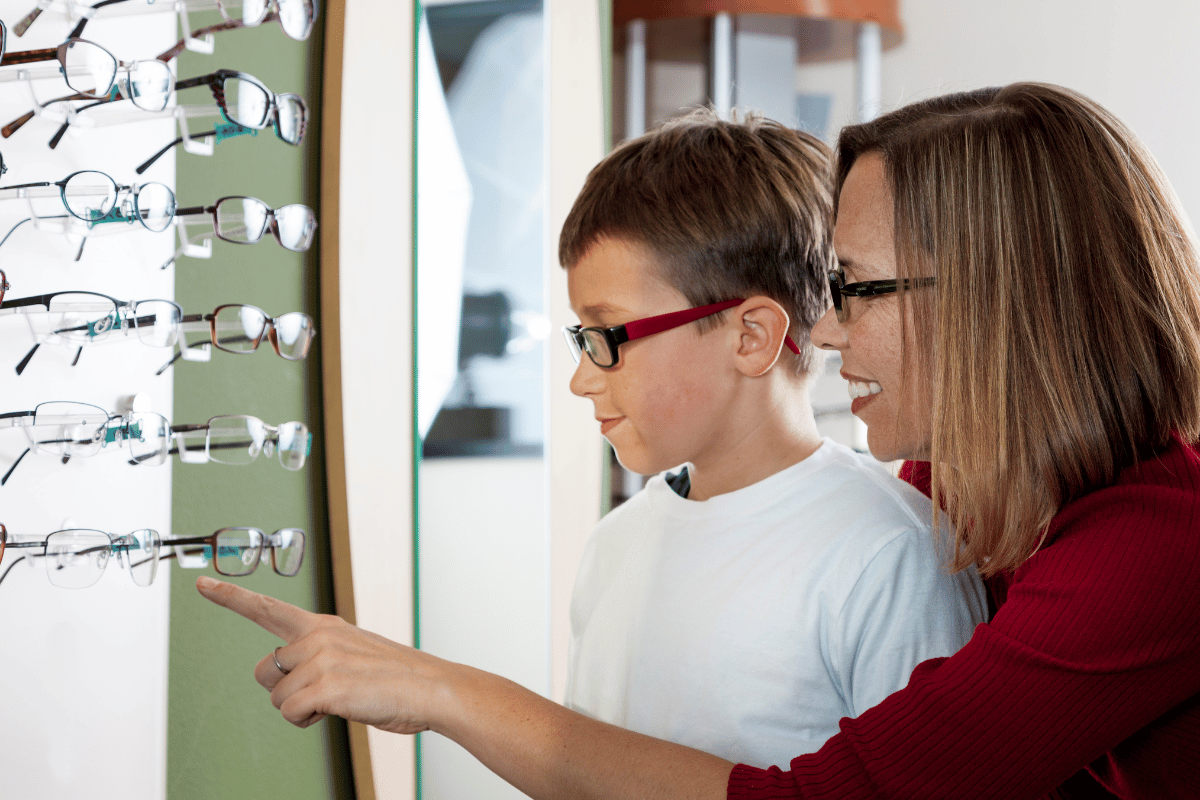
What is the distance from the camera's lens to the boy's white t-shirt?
879 mm

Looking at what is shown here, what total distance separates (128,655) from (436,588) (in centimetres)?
67

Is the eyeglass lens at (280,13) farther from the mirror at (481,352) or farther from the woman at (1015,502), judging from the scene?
the mirror at (481,352)

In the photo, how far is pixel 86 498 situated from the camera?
2.86 feet

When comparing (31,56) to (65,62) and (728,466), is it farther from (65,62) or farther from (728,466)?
(728,466)

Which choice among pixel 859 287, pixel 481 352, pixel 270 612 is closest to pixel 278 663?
pixel 270 612

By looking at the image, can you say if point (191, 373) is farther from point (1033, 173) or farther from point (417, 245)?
Answer: point (1033, 173)

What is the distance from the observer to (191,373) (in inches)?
43.8

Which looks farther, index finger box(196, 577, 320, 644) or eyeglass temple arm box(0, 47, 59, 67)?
index finger box(196, 577, 320, 644)

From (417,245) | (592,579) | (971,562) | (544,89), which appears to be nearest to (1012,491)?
(971,562)

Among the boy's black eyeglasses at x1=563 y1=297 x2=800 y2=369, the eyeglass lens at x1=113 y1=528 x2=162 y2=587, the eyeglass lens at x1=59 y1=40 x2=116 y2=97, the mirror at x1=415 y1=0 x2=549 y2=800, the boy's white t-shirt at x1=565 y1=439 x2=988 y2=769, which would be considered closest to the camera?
the eyeglass lens at x1=59 y1=40 x2=116 y2=97

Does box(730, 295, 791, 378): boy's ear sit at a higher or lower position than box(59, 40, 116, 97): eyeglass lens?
lower

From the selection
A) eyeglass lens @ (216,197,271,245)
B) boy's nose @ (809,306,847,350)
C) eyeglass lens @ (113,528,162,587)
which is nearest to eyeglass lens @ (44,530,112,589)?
eyeglass lens @ (113,528,162,587)

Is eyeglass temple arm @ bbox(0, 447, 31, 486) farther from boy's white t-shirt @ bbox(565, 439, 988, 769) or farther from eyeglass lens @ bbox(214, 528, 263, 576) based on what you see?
boy's white t-shirt @ bbox(565, 439, 988, 769)

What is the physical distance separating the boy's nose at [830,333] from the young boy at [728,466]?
0.09 meters
